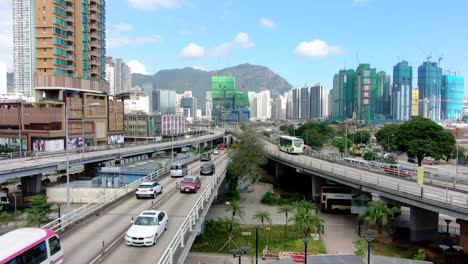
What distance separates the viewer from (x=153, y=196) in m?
29.1

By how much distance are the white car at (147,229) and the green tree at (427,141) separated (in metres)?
58.6

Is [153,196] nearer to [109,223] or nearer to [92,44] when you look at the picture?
[109,223]

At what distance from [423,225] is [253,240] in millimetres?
14858

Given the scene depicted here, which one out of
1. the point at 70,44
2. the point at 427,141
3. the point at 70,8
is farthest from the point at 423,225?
the point at 70,8

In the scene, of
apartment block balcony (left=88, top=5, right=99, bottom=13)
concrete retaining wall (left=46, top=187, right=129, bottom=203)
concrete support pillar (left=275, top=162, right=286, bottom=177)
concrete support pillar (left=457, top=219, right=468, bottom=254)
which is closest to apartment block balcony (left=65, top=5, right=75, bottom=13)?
apartment block balcony (left=88, top=5, right=99, bottom=13)

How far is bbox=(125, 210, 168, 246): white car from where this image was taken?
17406 millimetres

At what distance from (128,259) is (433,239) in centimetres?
2929

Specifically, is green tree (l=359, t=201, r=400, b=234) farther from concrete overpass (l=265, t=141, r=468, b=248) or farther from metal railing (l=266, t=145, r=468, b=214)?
metal railing (l=266, t=145, r=468, b=214)

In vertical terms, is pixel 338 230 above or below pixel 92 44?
below

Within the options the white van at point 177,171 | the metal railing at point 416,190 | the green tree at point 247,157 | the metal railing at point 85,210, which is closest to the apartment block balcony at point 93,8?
the green tree at point 247,157

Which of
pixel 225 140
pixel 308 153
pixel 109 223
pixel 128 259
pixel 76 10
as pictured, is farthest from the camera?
pixel 225 140

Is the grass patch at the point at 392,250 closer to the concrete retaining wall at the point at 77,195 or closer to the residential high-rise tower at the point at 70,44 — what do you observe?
the concrete retaining wall at the point at 77,195

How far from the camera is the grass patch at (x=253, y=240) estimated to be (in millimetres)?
31719

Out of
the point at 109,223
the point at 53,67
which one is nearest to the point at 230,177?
the point at 109,223
